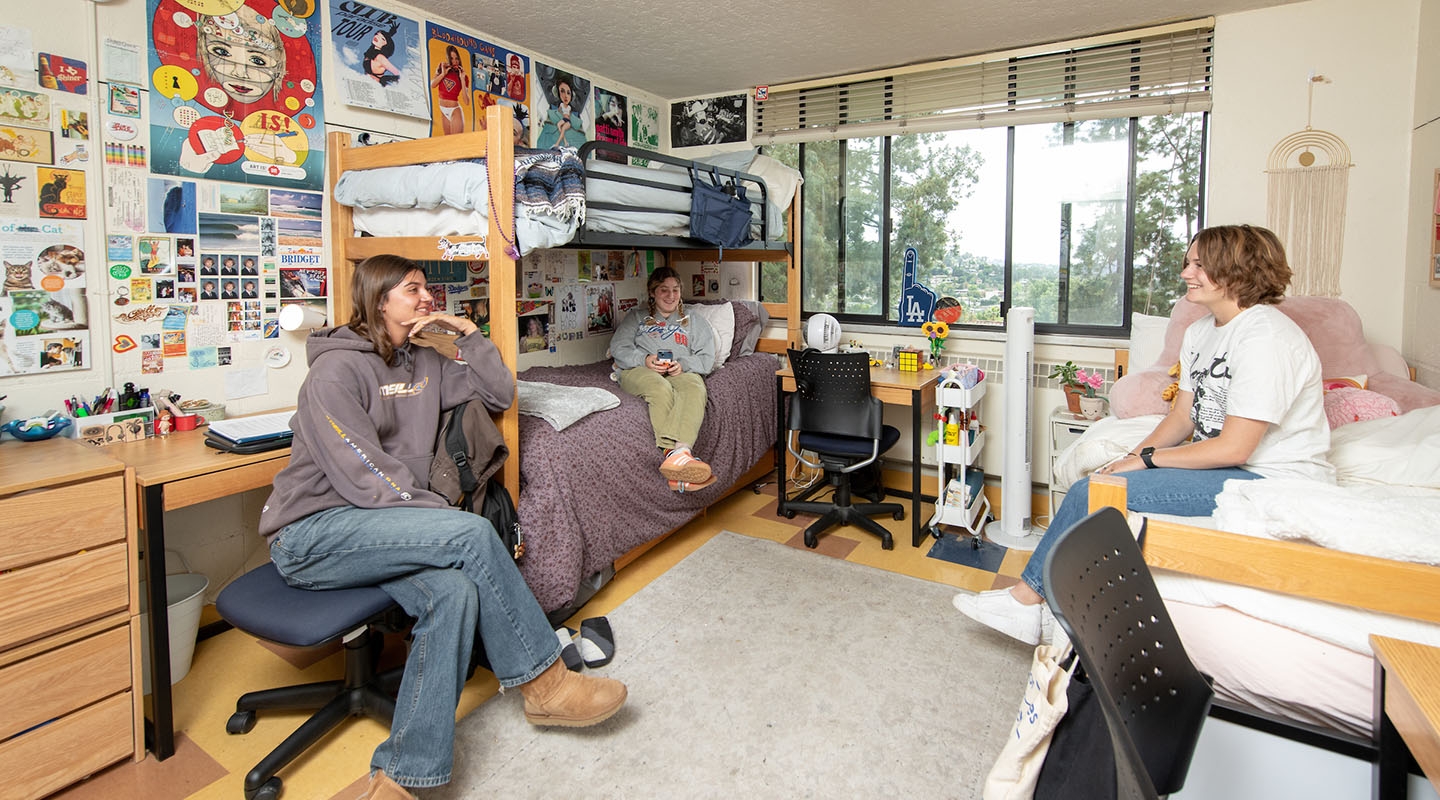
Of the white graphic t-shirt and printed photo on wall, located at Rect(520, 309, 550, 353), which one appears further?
printed photo on wall, located at Rect(520, 309, 550, 353)

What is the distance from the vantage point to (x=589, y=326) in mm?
4059

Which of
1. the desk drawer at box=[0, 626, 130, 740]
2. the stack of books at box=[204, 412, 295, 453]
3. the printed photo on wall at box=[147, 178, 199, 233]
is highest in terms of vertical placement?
the printed photo on wall at box=[147, 178, 199, 233]

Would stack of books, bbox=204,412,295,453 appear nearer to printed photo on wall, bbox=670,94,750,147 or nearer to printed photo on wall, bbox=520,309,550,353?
printed photo on wall, bbox=520,309,550,353

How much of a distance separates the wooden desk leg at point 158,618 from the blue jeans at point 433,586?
0.27m

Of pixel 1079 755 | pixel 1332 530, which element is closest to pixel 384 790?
pixel 1079 755

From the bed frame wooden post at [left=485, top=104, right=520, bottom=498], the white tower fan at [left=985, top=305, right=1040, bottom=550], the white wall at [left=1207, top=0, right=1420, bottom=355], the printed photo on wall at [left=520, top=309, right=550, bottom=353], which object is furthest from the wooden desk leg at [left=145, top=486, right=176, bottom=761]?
the white wall at [left=1207, top=0, right=1420, bottom=355]

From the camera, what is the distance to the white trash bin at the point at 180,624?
83.4 inches

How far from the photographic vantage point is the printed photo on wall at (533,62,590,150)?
144 inches

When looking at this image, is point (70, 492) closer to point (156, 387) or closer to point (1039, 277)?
point (156, 387)

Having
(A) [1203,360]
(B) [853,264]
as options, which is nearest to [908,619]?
(A) [1203,360]

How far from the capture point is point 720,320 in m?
3.98

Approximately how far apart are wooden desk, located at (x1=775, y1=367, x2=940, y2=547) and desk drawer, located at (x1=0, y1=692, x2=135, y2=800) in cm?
259

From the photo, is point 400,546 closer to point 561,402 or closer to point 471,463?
point 471,463

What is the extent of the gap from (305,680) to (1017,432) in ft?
9.37
